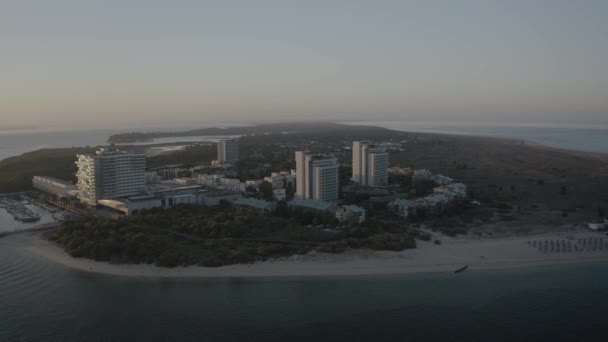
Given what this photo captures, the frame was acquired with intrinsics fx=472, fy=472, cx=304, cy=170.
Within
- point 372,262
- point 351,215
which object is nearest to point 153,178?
point 351,215

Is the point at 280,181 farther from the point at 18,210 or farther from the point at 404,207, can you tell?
the point at 18,210

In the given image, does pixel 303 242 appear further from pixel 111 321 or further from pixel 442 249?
pixel 111 321

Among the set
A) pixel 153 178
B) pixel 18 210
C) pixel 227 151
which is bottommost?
pixel 18 210

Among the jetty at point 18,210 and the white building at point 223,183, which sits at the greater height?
the white building at point 223,183

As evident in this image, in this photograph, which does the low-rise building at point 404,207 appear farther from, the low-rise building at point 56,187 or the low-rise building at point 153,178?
the low-rise building at point 56,187

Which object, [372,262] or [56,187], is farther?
[56,187]

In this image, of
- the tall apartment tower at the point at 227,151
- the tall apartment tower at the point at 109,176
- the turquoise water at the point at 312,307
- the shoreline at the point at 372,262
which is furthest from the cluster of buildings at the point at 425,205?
the tall apartment tower at the point at 227,151

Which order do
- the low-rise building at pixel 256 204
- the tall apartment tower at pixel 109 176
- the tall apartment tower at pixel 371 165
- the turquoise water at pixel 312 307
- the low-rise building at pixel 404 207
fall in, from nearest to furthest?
the turquoise water at pixel 312 307
the low-rise building at pixel 404 207
the low-rise building at pixel 256 204
the tall apartment tower at pixel 109 176
the tall apartment tower at pixel 371 165
